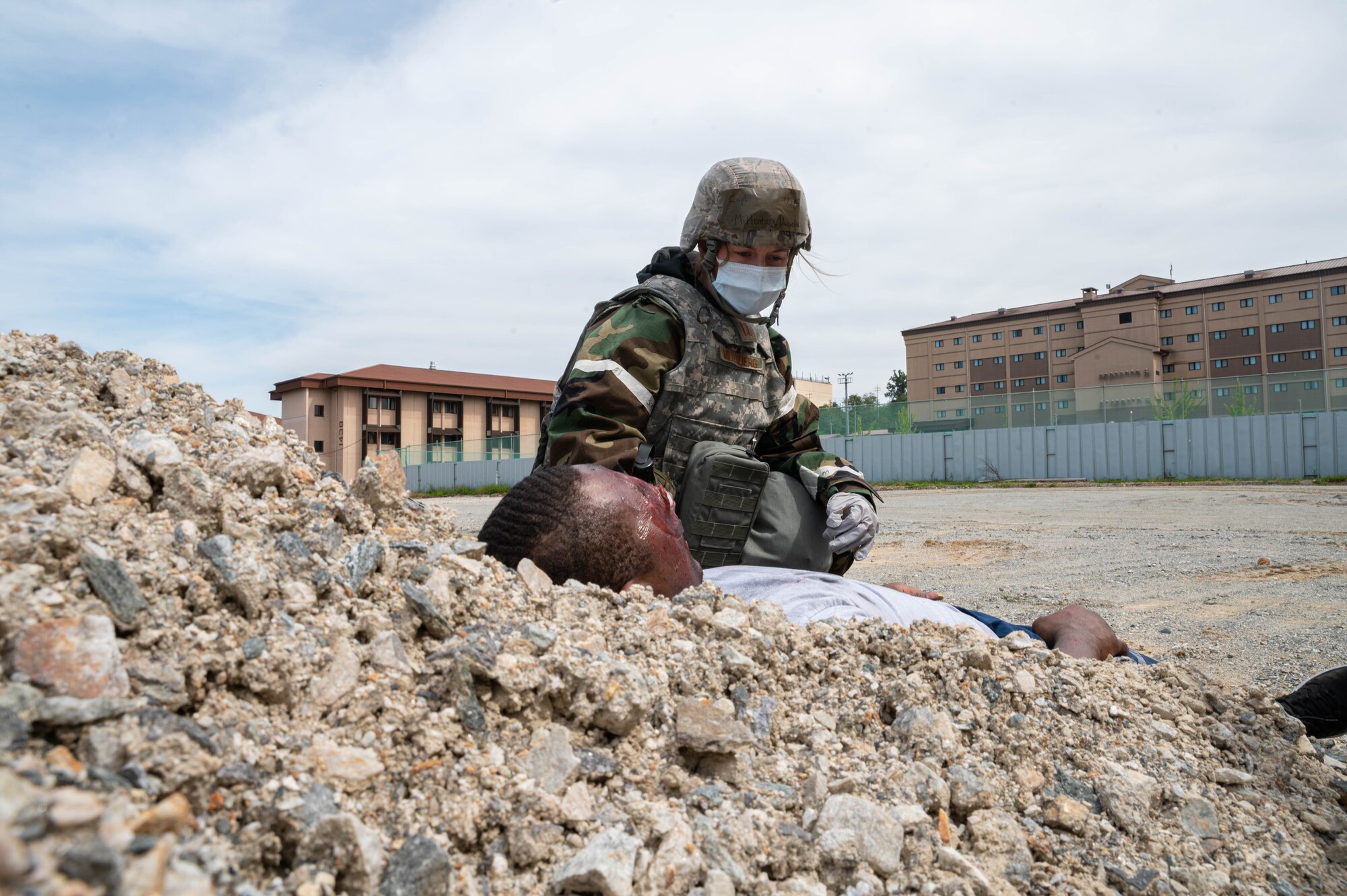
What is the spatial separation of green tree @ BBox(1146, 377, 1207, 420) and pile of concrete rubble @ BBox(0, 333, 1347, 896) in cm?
1946

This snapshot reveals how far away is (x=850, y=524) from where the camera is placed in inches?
120

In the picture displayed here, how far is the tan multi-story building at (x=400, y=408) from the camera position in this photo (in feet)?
121

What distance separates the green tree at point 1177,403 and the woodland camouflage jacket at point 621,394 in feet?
61.6

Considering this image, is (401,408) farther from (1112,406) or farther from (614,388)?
(614,388)

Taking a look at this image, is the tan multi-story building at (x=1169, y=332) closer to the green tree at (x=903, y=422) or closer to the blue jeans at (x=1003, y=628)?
the green tree at (x=903, y=422)

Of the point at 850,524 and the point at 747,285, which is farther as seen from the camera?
the point at 747,285

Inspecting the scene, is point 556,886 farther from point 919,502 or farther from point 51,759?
point 919,502

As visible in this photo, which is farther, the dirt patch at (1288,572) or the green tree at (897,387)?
the green tree at (897,387)

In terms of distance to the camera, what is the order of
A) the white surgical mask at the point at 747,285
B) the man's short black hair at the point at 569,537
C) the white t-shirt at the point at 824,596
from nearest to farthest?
the man's short black hair at the point at 569,537
the white t-shirt at the point at 824,596
the white surgical mask at the point at 747,285

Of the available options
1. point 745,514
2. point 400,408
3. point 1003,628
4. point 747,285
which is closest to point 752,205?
point 747,285

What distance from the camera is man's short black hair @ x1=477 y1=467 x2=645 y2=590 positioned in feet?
6.80

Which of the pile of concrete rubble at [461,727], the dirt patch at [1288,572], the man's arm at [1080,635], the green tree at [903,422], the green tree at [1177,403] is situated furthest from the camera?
the green tree at [903,422]

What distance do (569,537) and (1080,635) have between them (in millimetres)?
1672

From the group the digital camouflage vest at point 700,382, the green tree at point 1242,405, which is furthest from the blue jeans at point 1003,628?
the green tree at point 1242,405
